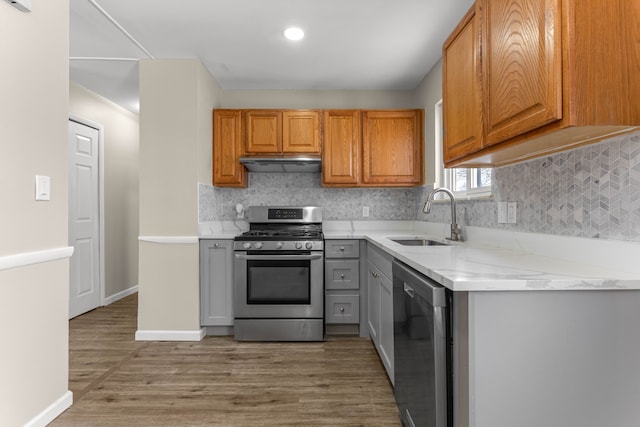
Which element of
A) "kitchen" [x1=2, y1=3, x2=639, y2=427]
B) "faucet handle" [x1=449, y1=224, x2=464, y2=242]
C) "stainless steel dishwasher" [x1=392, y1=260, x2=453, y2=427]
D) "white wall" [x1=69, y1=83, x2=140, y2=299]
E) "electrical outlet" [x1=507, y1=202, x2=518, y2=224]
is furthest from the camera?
"white wall" [x1=69, y1=83, x2=140, y2=299]

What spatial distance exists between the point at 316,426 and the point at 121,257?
3.83 metres

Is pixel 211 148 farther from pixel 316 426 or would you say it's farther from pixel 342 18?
pixel 316 426

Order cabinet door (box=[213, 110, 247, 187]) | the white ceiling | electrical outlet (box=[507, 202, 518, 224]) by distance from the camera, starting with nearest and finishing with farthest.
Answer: electrical outlet (box=[507, 202, 518, 224]) → the white ceiling → cabinet door (box=[213, 110, 247, 187])

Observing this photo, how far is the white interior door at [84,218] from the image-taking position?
12.7ft

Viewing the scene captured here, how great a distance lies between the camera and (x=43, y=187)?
73.9 inches

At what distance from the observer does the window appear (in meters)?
2.46

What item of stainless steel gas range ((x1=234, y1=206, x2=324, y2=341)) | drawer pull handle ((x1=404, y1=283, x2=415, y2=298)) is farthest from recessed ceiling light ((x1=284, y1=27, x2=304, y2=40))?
drawer pull handle ((x1=404, y1=283, x2=415, y2=298))

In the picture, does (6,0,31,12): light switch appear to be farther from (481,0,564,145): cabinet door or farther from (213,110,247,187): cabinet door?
(481,0,564,145): cabinet door

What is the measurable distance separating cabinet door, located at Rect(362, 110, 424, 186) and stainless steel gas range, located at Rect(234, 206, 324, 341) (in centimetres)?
100

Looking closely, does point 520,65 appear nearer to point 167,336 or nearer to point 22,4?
point 22,4

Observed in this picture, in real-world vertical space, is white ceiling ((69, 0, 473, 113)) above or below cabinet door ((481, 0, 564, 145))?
above

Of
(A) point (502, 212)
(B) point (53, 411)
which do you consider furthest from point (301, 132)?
(B) point (53, 411)

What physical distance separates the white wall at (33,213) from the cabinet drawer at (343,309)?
1.95m


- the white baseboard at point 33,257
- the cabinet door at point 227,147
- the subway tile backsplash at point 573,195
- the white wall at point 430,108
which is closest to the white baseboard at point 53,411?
the white baseboard at point 33,257
